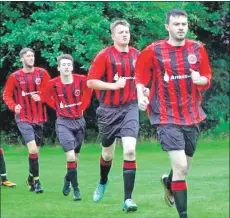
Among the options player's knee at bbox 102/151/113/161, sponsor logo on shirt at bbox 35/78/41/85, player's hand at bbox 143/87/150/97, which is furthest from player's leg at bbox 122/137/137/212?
sponsor logo on shirt at bbox 35/78/41/85

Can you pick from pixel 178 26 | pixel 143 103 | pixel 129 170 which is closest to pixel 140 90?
pixel 143 103

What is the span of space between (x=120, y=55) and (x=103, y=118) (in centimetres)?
89

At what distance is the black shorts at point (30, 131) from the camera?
529 inches

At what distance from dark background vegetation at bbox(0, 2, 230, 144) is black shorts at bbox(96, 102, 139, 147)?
1372 centimetres

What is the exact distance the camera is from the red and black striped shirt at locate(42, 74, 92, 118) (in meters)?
12.5

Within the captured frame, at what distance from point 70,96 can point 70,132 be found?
560mm

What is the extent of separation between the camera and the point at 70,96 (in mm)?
12539

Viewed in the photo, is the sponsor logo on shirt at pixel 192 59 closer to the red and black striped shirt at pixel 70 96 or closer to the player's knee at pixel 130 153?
the player's knee at pixel 130 153

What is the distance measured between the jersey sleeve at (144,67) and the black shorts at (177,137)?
1.86 ft

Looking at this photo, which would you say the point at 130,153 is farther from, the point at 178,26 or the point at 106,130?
the point at 178,26

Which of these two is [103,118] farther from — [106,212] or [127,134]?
[106,212]

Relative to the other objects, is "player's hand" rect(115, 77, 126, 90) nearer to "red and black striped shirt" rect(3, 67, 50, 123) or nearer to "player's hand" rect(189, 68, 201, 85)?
"player's hand" rect(189, 68, 201, 85)

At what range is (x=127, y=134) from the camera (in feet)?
34.6

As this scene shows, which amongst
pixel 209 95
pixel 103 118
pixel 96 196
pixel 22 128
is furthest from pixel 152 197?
pixel 209 95
